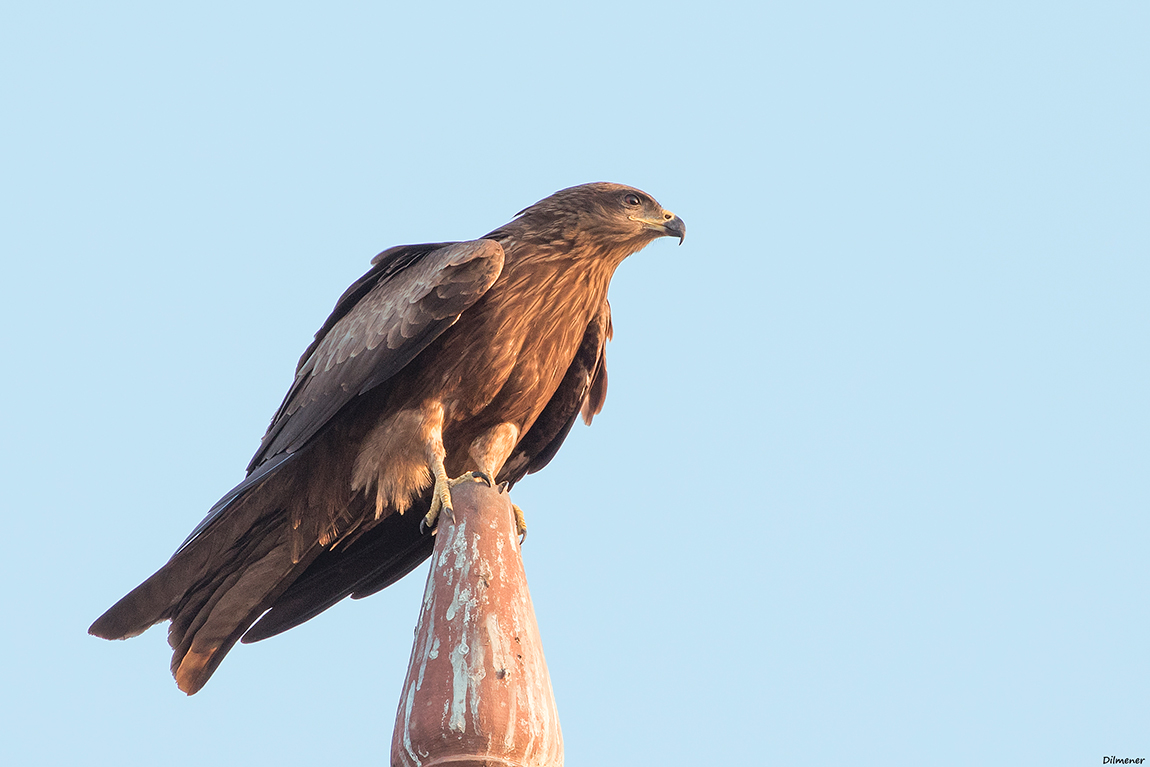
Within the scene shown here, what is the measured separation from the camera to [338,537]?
22.1ft

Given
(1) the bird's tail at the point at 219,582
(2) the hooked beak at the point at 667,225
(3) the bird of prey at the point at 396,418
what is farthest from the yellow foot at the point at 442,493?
(2) the hooked beak at the point at 667,225

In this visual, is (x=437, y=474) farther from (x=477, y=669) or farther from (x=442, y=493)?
(x=477, y=669)

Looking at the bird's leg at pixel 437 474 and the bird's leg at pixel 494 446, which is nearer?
the bird's leg at pixel 437 474

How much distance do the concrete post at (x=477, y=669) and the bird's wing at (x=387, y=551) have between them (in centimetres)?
206

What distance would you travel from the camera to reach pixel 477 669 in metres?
4.22

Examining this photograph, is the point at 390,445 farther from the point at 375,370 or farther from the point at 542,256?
the point at 542,256

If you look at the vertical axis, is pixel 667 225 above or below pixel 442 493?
above

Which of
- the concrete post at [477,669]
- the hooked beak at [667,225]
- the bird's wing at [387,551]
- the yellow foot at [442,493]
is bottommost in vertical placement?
the concrete post at [477,669]

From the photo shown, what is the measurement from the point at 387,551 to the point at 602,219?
86.0 inches

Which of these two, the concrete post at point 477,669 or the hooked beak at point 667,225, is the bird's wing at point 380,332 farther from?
the concrete post at point 477,669

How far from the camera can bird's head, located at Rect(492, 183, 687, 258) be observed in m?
7.09

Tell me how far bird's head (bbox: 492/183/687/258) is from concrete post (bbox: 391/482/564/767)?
2609mm

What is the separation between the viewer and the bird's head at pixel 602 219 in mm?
7090

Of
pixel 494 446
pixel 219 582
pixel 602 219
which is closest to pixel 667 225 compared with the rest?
pixel 602 219
